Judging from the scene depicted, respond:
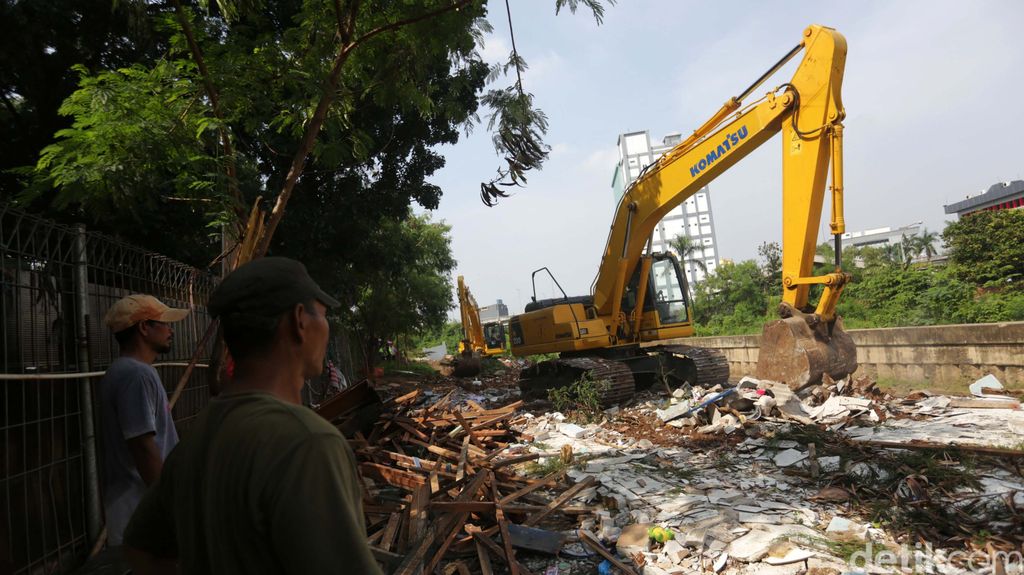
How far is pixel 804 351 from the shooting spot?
7.67 m

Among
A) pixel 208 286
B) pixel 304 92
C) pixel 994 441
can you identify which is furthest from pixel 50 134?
pixel 994 441

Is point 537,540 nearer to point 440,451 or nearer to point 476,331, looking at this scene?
point 440,451

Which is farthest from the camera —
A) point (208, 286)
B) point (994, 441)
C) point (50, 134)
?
point (50, 134)

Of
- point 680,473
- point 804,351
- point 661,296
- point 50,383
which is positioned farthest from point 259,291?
point 661,296

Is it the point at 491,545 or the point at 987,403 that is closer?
the point at 491,545

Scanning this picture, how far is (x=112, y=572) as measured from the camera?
3.01 meters

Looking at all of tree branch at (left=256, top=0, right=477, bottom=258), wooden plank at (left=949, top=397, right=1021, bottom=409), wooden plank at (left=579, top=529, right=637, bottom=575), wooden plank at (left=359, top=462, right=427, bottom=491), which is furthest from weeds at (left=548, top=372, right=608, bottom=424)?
tree branch at (left=256, top=0, right=477, bottom=258)

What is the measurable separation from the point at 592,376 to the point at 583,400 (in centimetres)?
46

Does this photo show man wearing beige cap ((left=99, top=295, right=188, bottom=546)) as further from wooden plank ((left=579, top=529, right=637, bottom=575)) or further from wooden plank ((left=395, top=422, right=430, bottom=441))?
wooden plank ((left=395, top=422, right=430, bottom=441))

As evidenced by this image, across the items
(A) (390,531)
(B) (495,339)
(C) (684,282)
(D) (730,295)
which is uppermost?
(D) (730,295)

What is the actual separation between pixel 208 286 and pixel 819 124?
774 centimetres

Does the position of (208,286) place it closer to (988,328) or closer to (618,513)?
(618,513)

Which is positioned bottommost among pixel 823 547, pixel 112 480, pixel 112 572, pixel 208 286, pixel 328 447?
pixel 823 547

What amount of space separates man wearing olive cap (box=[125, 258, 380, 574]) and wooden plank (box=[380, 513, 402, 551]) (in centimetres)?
303
